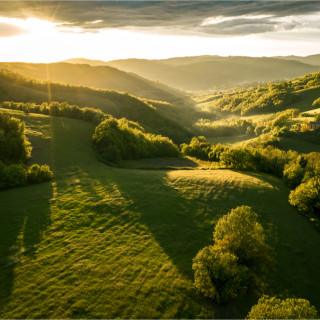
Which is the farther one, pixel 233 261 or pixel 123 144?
pixel 123 144

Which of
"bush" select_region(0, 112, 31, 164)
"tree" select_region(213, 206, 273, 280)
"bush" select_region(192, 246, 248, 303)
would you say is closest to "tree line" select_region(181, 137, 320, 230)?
"tree" select_region(213, 206, 273, 280)

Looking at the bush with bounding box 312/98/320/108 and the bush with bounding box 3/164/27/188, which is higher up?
the bush with bounding box 312/98/320/108

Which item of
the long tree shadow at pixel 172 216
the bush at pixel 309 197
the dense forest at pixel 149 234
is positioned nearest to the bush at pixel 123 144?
the dense forest at pixel 149 234

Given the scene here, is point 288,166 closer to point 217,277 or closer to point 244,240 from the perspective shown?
point 244,240

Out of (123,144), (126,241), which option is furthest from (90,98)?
(126,241)

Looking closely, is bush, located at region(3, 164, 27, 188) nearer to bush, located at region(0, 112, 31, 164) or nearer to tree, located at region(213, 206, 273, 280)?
bush, located at region(0, 112, 31, 164)

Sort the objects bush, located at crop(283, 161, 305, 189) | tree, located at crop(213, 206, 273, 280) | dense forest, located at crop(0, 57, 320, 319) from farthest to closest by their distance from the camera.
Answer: bush, located at crop(283, 161, 305, 189) → tree, located at crop(213, 206, 273, 280) → dense forest, located at crop(0, 57, 320, 319)

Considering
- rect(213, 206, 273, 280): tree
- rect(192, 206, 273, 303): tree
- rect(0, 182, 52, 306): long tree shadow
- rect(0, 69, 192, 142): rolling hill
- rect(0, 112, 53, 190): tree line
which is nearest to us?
rect(192, 206, 273, 303): tree
